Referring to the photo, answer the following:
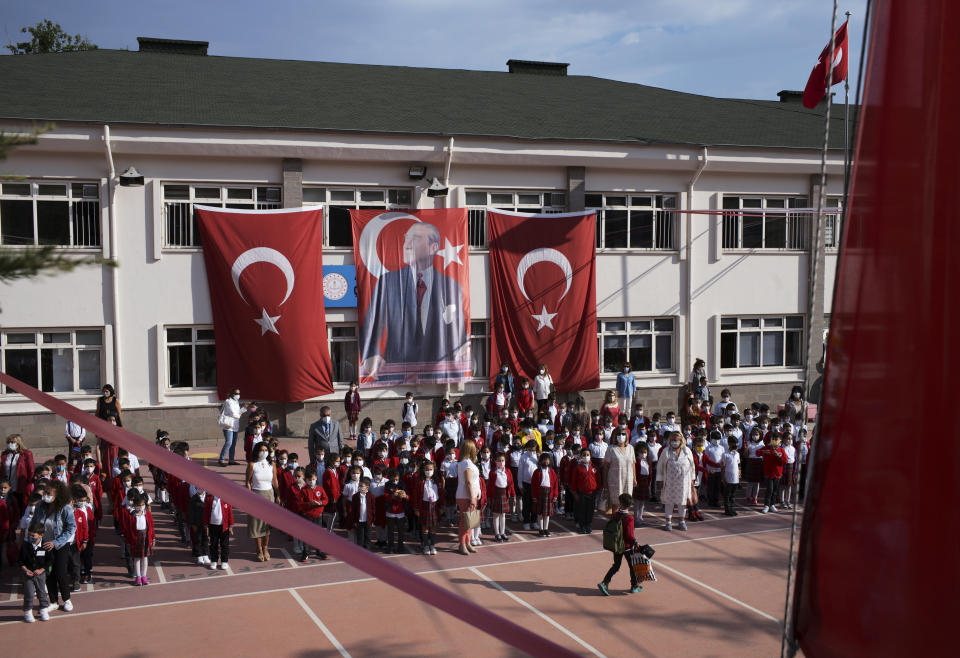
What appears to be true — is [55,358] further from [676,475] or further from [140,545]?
[676,475]

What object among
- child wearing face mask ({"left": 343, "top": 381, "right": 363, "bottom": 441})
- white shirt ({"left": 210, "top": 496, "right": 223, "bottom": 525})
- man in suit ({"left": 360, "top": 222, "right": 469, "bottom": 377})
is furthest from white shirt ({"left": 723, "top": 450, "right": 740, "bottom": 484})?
child wearing face mask ({"left": 343, "top": 381, "right": 363, "bottom": 441})

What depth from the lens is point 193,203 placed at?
18.9 meters

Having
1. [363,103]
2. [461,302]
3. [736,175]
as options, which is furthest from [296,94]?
[736,175]

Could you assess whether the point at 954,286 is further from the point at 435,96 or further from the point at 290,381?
the point at 435,96

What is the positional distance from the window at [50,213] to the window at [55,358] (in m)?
2.01


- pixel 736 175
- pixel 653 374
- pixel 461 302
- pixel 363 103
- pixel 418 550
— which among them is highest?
pixel 363 103

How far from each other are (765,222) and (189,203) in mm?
15246

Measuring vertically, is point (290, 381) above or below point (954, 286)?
below

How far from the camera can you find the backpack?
992cm

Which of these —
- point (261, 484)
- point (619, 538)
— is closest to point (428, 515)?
point (261, 484)

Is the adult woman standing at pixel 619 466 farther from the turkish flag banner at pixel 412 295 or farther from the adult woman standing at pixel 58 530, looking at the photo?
the turkish flag banner at pixel 412 295

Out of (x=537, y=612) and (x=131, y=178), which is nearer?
(x=537, y=612)

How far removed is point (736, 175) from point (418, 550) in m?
15.4

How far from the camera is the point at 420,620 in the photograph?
9.24 meters
